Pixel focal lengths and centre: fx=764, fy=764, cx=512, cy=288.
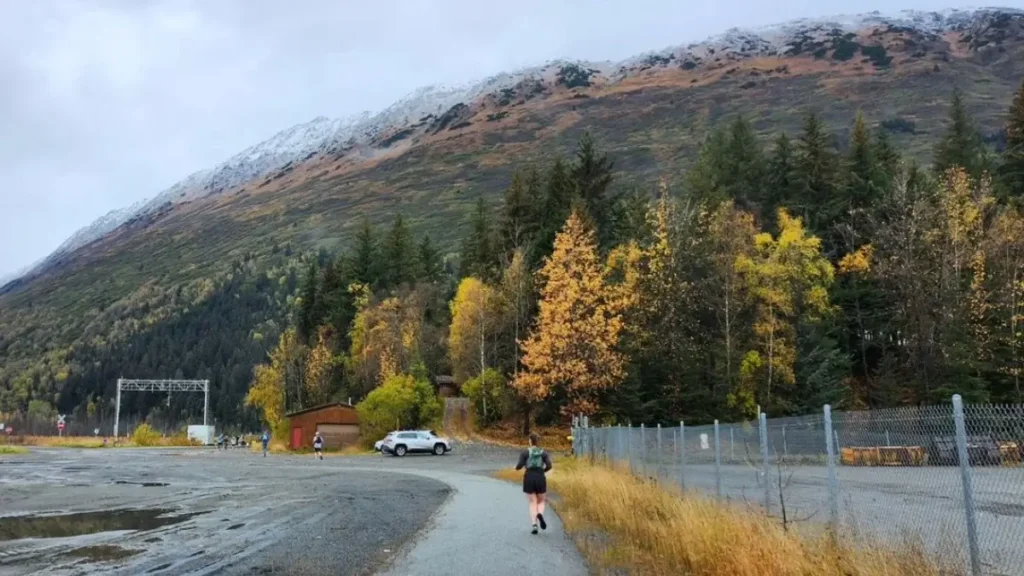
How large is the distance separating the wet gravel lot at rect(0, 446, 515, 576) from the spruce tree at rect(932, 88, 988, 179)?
54.3m

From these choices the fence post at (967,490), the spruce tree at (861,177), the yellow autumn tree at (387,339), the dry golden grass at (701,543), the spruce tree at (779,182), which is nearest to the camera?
the fence post at (967,490)

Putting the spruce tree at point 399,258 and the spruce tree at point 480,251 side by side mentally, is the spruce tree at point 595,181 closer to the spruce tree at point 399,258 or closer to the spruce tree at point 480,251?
the spruce tree at point 480,251

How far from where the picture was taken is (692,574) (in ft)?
27.9

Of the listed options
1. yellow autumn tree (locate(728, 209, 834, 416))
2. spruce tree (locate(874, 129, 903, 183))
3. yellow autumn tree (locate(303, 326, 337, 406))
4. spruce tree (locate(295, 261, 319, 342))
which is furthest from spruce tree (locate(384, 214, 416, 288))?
spruce tree (locate(874, 129, 903, 183))

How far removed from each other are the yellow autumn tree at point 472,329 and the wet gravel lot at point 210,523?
85.0ft

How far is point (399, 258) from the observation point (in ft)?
263

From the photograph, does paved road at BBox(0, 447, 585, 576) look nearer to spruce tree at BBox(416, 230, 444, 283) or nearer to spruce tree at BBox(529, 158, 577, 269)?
spruce tree at BBox(529, 158, 577, 269)

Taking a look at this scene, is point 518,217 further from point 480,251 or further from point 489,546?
point 489,546

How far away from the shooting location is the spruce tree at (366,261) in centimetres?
7838

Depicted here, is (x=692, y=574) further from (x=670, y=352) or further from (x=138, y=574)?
(x=670, y=352)

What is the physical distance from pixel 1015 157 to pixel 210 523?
58673mm

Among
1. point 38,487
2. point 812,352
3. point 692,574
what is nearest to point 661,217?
point 812,352

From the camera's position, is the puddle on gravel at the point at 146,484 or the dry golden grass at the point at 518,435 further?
the dry golden grass at the point at 518,435

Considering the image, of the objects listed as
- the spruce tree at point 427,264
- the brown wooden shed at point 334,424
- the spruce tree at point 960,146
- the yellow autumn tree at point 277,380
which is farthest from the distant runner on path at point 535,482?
the yellow autumn tree at point 277,380
